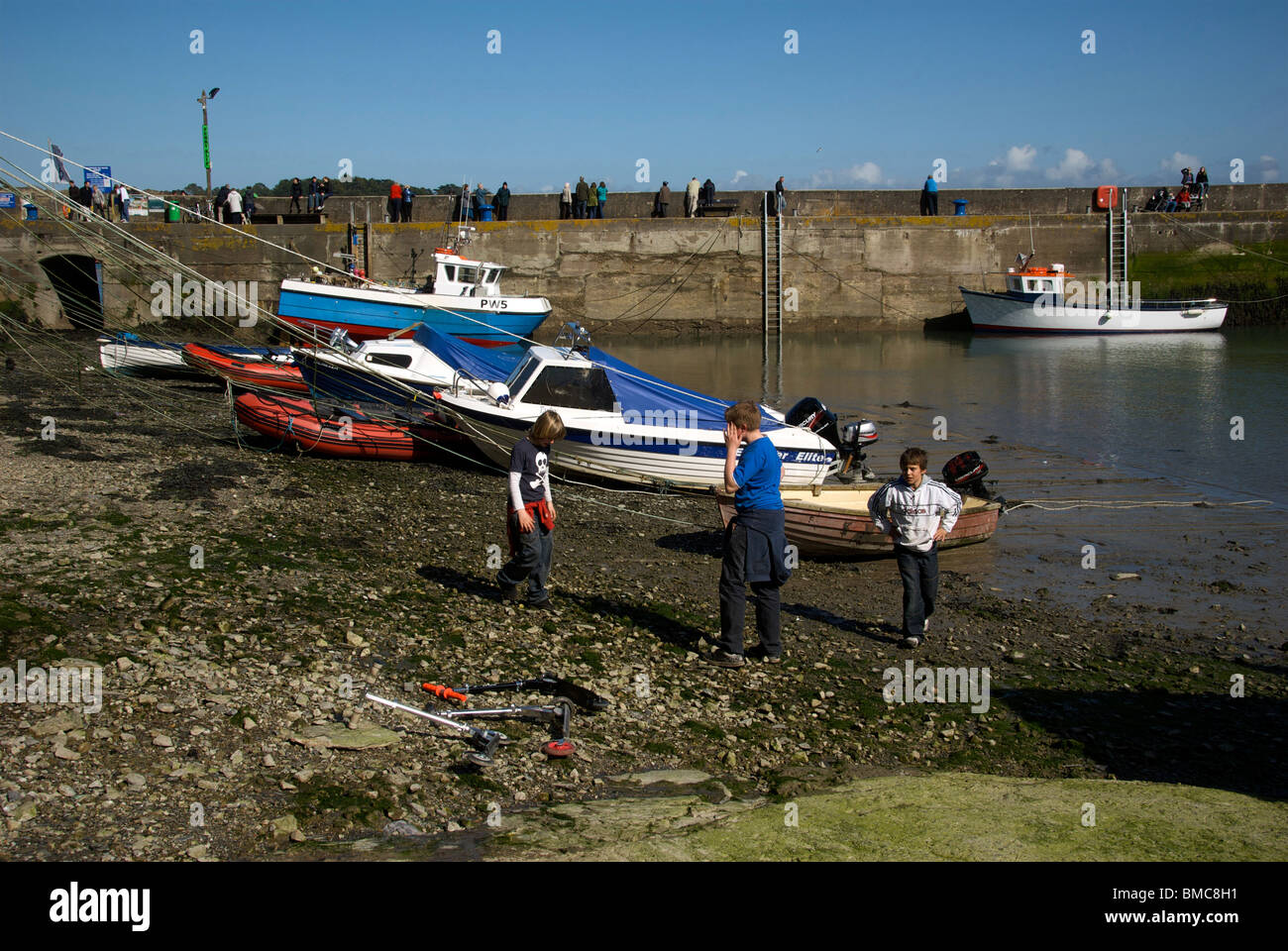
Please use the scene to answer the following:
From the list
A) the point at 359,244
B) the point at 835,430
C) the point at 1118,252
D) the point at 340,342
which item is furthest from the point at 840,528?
the point at 1118,252

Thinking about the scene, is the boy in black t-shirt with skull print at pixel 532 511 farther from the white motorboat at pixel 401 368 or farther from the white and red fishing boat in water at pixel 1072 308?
the white and red fishing boat in water at pixel 1072 308

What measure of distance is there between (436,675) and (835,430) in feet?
27.9

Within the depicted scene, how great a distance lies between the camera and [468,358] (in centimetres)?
1650

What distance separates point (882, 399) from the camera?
23891 mm

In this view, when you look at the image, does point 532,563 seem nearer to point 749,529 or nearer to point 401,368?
point 749,529

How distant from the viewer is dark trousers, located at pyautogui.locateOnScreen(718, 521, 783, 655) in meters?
7.48

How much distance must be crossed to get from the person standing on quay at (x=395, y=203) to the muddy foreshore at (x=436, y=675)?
25187 millimetres

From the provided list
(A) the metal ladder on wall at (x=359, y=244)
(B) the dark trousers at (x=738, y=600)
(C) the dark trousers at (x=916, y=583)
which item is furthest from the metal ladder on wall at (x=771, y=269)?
(B) the dark trousers at (x=738, y=600)

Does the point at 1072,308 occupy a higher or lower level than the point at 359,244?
lower

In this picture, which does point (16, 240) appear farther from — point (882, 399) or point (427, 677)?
point (427, 677)

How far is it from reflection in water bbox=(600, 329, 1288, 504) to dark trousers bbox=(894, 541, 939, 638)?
8.98m

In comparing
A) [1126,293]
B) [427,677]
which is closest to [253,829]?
[427,677]

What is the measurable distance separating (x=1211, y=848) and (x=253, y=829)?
14.3 feet

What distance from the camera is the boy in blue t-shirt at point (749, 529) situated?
7410 mm
